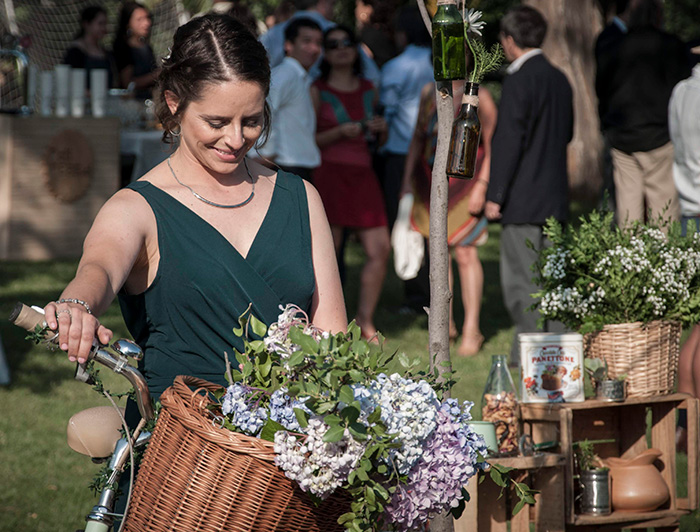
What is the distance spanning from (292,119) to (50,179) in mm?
4125

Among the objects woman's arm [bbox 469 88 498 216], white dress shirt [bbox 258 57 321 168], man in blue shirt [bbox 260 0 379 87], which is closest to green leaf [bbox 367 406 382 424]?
woman's arm [bbox 469 88 498 216]

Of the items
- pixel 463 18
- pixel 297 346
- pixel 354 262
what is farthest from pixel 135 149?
pixel 297 346

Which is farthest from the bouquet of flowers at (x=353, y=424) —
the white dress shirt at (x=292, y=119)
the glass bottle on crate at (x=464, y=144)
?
the white dress shirt at (x=292, y=119)

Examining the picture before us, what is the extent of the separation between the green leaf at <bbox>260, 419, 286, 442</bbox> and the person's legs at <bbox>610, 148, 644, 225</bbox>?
21.7 feet

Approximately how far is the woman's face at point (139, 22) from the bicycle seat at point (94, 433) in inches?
356

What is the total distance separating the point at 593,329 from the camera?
11.6 ft

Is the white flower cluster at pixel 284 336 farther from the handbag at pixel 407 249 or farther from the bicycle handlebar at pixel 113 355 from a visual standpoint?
the handbag at pixel 407 249

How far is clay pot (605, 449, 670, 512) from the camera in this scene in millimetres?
3432

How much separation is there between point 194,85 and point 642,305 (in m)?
2.12

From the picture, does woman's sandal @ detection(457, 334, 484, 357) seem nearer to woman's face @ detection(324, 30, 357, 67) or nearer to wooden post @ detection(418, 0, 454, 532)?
woman's face @ detection(324, 30, 357, 67)

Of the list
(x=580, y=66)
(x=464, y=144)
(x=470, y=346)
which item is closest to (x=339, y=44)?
(x=470, y=346)

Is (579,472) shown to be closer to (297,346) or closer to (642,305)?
(642,305)

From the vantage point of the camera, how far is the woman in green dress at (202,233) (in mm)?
2131

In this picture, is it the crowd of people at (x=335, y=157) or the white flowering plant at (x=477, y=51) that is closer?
the crowd of people at (x=335, y=157)
